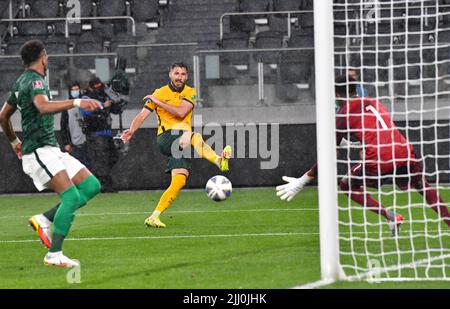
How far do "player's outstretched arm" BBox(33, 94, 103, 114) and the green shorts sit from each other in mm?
4314

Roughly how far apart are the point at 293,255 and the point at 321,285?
2.16 m

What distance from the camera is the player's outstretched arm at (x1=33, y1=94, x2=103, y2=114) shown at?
9641 millimetres

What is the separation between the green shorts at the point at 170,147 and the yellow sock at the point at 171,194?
0.53ft

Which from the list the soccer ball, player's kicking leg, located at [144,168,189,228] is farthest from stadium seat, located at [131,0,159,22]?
player's kicking leg, located at [144,168,189,228]

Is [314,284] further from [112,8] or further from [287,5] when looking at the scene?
[112,8]

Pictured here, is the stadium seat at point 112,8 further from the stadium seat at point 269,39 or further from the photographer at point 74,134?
the photographer at point 74,134

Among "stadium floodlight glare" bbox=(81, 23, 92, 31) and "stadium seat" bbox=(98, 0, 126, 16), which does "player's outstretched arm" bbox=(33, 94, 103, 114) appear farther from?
"stadium seat" bbox=(98, 0, 126, 16)

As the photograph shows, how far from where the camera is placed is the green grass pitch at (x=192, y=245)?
9.06 metres

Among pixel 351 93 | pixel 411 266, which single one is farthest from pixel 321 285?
pixel 351 93

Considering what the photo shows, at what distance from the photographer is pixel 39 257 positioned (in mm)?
11203

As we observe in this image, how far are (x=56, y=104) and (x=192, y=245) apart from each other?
2639 mm

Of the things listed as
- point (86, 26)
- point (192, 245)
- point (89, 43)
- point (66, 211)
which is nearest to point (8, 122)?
point (66, 211)
